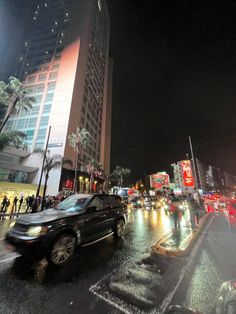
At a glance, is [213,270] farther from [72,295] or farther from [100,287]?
[72,295]

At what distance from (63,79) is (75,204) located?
165ft

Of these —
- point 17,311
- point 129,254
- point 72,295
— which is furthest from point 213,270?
point 17,311

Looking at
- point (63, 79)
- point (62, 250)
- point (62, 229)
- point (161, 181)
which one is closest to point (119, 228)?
point (62, 250)

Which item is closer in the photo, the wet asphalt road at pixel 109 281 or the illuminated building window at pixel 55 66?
the wet asphalt road at pixel 109 281

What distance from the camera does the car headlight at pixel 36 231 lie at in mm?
3863

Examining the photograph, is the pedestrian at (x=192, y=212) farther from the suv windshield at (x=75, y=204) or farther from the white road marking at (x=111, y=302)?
the white road marking at (x=111, y=302)

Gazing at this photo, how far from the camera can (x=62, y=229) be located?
4.22 meters

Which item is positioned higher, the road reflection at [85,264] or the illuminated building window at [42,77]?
the illuminated building window at [42,77]

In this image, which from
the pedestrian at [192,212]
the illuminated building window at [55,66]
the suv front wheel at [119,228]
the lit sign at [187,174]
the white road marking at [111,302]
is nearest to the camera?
the white road marking at [111,302]

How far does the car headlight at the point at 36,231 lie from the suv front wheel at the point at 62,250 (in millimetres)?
462

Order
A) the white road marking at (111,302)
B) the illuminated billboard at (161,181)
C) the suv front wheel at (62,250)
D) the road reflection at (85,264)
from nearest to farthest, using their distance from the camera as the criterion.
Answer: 1. the white road marking at (111,302)
2. the road reflection at (85,264)
3. the suv front wheel at (62,250)
4. the illuminated billboard at (161,181)

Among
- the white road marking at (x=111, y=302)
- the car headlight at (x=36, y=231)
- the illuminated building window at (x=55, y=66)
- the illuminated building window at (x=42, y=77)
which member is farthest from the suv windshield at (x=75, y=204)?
the illuminated building window at (x=55, y=66)

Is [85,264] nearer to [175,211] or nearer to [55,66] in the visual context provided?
[175,211]

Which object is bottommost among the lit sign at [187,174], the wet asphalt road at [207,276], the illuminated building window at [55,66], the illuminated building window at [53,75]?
the wet asphalt road at [207,276]
